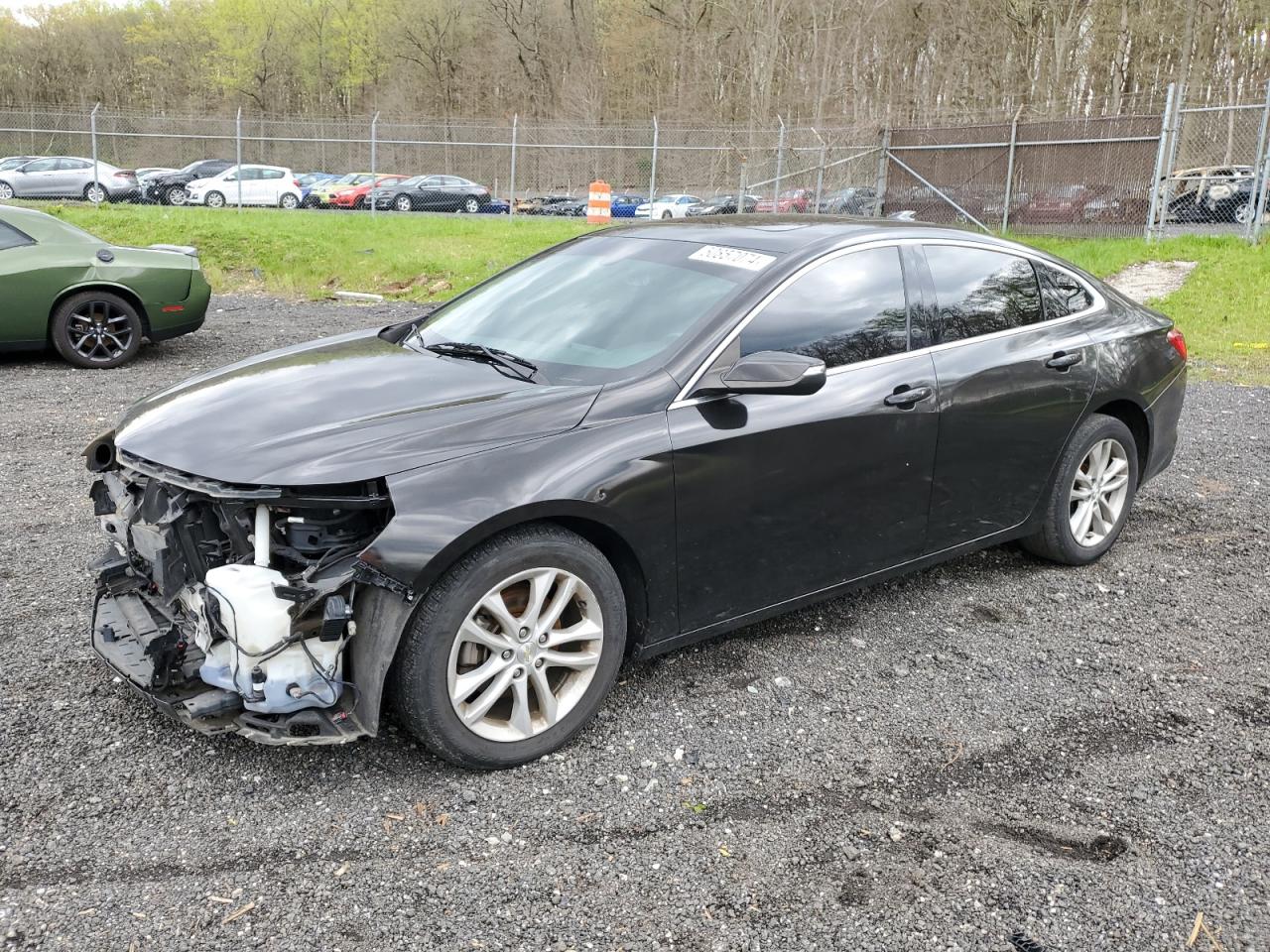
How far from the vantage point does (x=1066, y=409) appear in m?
4.64

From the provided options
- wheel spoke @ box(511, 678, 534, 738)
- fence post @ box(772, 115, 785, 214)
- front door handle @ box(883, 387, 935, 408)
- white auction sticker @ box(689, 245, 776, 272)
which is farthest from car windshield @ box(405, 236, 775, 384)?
fence post @ box(772, 115, 785, 214)

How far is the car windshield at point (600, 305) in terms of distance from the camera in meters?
3.64

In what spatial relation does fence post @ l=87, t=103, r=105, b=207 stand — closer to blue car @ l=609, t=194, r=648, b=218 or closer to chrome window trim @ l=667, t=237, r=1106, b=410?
blue car @ l=609, t=194, r=648, b=218

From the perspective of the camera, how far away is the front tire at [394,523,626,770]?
294 centimetres

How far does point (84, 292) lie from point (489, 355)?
7153mm

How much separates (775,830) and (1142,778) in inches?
49.8

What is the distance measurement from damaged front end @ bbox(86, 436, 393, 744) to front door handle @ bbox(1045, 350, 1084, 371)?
3.09 m

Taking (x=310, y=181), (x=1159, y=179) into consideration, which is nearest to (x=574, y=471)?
(x=1159, y=179)

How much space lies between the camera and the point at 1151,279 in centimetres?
1502

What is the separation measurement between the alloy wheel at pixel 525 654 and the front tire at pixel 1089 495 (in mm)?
2593

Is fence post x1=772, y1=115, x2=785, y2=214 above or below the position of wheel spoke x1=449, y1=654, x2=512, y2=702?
above

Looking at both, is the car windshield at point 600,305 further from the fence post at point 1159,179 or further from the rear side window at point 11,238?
the fence post at point 1159,179

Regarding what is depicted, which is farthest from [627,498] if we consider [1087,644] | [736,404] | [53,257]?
[53,257]

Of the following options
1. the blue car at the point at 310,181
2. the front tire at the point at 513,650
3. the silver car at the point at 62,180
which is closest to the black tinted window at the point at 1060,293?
the front tire at the point at 513,650
